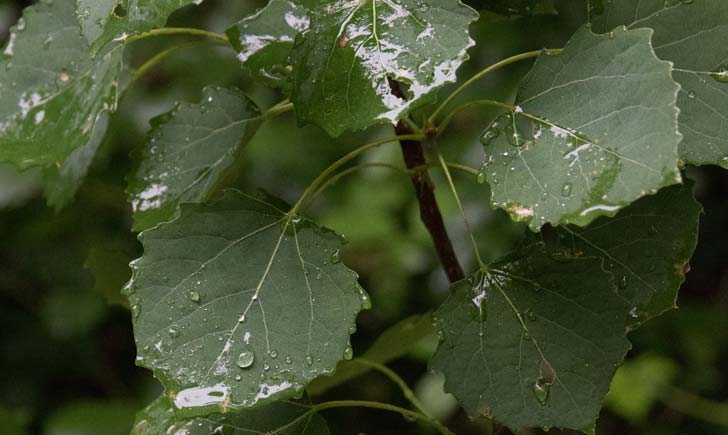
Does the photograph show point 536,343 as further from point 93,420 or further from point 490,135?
point 93,420

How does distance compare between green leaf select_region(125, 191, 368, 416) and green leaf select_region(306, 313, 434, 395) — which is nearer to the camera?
green leaf select_region(125, 191, 368, 416)

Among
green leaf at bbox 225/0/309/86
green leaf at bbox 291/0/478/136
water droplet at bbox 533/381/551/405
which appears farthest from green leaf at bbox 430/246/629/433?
green leaf at bbox 225/0/309/86

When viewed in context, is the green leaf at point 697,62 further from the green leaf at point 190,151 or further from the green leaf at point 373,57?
the green leaf at point 190,151

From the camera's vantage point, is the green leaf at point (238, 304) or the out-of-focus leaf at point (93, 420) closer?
the green leaf at point (238, 304)

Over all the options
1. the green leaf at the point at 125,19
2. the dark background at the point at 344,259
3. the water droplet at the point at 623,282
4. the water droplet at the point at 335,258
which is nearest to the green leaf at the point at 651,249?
the water droplet at the point at 623,282

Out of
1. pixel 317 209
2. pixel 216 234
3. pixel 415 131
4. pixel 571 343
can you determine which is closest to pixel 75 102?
pixel 216 234

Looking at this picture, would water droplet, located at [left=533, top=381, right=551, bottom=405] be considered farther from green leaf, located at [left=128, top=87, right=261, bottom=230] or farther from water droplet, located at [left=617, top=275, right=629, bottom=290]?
green leaf, located at [left=128, top=87, right=261, bottom=230]
